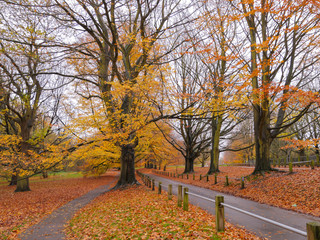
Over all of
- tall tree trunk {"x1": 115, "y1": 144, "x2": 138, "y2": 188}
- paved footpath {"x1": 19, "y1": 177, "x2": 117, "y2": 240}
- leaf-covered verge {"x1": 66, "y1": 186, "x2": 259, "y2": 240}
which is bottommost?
paved footpath {"x1": 19, "y1": 177, "x2": 117, "y2": 240}

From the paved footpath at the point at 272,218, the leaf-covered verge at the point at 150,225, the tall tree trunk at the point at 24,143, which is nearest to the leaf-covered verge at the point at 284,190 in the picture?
the paved footpath at the point at 272,218

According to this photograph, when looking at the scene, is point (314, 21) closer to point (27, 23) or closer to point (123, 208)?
point (123, 208)

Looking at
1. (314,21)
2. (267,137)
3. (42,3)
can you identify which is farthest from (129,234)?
(314,21)

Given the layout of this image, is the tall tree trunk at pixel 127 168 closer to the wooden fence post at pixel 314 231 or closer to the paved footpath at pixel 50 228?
the paved footpath at pixel 50 228

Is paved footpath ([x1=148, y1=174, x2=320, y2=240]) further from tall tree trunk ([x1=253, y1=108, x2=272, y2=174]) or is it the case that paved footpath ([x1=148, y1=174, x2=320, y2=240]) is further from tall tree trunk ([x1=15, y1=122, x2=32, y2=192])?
tall tree trunk ([x1=15, y1=122, x2=32, y2=192])

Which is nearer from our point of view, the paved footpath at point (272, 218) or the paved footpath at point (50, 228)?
the paved footpath at point (272, 218)

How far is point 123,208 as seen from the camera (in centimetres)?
875

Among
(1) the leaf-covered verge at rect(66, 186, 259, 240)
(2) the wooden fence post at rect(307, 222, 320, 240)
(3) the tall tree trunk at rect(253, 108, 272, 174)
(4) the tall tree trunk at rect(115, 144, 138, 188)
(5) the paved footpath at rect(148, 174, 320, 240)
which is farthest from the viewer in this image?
(4) the tall tree trunk at rect(115, 144, 138, 188)

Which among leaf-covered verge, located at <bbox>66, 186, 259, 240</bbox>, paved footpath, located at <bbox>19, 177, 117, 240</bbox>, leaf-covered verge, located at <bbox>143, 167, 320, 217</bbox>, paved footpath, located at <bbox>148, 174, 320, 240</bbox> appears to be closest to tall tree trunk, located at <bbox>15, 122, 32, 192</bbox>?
paved footpath, located at <bbox>19, 177, 117, 240</bbox>

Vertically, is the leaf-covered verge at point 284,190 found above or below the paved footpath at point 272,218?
above

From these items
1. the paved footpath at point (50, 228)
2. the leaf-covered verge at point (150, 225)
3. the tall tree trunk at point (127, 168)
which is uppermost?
the tall tree trunk at point (127, 168)

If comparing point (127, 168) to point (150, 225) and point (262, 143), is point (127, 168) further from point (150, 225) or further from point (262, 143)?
point (262, 143)

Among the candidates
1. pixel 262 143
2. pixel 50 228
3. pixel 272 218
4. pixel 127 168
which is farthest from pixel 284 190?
pixel 50 228

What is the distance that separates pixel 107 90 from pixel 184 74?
1209 centimetres
